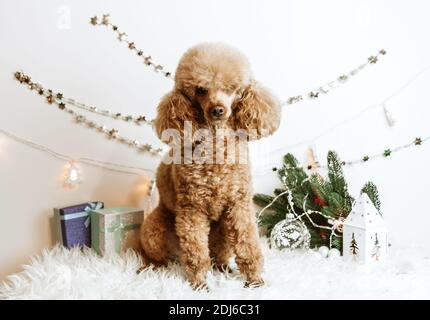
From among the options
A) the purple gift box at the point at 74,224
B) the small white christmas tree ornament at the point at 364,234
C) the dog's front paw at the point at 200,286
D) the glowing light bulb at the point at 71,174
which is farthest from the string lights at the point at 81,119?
the small white christmas tree ornament at the point at 364,234

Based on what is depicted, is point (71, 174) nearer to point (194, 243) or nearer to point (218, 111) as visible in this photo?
point (194, 243)

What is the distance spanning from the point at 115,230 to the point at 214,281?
397 mm

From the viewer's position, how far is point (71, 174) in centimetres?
142

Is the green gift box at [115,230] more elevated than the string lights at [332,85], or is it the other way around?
the string lights at [332,85]

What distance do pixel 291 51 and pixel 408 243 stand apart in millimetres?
862

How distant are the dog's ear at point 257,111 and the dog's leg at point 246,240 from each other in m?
0.20

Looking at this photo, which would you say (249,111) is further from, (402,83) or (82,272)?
(402,83)

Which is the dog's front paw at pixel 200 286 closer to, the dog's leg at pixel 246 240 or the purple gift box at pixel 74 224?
the dog's leg at pixel 246 240

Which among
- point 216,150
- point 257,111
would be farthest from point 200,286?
point 257,111

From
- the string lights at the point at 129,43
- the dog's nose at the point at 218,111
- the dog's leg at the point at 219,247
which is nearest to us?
the dog's nose at the point at 218,111

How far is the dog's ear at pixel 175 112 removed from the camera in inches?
39.6

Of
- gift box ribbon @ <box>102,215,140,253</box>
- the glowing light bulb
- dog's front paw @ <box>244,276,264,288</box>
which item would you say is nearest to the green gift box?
gift box ribbon @ <box>102,215,140,253</box>

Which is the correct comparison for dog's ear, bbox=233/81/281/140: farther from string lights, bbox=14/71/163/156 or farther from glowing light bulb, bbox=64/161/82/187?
glowing light bulb, bbox=64/161/82/187
